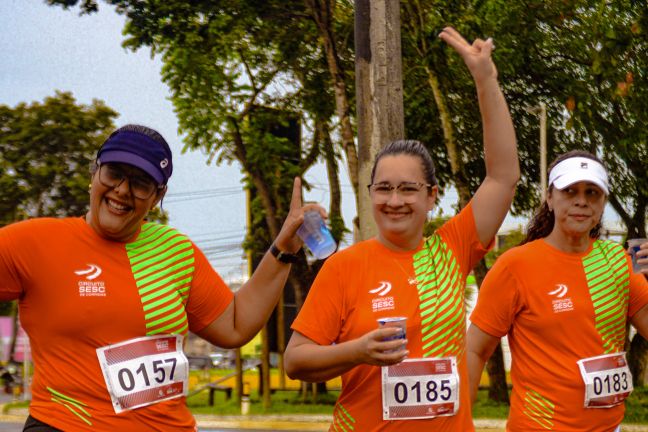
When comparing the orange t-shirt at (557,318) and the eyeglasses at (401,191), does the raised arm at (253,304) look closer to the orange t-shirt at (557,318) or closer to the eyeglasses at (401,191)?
the eyeglasses at (401,191)

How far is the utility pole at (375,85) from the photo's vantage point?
8102mm

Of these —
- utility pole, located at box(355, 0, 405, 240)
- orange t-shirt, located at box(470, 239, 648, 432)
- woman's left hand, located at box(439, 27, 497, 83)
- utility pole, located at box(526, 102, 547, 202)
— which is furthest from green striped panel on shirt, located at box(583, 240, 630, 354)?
utility pole, located at box(526, 102, 547, 202)

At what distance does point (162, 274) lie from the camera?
403cm

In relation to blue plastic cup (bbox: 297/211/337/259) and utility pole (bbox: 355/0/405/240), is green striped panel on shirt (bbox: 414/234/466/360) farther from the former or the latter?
utility pole (bbox: 355/0/405/240)

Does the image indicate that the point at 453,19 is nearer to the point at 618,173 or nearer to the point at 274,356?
the point at 618,173

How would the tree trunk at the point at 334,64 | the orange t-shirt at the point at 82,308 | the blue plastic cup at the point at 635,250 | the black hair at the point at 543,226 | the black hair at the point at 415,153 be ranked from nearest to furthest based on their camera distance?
the orange t-shirt at the point at 82,308 → the black hair at the point at 415,153 → the blue plastic cup at the point at 635,250 → the black hair at the point at 543,226 → the tree trunk at the point at 334,64

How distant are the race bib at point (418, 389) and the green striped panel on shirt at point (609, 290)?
1.15 meters

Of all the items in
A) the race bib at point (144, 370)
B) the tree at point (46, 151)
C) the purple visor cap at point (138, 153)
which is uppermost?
the tree at point (46, 151)

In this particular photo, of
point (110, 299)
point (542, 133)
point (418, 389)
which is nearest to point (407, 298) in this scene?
point (418, 389)

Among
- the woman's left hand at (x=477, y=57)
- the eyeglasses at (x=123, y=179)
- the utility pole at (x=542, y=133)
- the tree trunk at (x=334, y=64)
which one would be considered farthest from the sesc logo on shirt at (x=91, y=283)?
the utility pole at (x=542, y=133)

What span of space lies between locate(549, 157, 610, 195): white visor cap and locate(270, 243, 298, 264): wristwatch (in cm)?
137

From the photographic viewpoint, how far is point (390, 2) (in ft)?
26.9

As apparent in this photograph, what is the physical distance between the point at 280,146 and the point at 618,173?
272 inches

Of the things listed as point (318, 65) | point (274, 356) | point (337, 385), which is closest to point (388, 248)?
point (318, 65)
